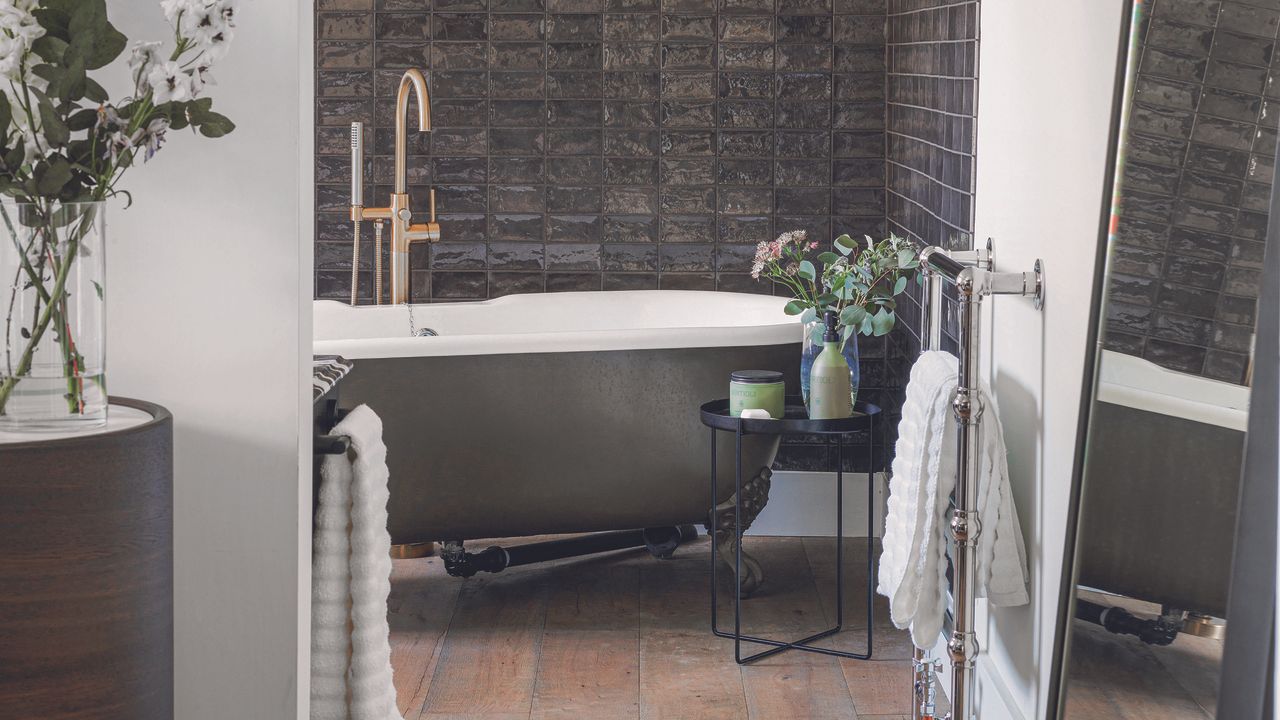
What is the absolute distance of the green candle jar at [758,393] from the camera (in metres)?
3.04

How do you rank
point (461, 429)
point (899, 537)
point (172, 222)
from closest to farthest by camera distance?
point (172, 222)
point (899, 537)
point (461, 429)

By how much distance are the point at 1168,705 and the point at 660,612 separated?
2.05m

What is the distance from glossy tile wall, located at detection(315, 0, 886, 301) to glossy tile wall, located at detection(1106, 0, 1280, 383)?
2.60 m

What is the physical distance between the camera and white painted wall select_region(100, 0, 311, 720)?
153 cm

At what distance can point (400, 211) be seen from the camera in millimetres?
3928

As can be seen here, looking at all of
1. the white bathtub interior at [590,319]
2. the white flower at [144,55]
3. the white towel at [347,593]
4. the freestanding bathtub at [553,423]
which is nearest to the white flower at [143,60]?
the white flower at [144,55]

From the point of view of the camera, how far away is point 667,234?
13.5 feet

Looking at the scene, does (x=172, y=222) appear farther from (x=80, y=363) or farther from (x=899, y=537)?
(x=899, y=537)

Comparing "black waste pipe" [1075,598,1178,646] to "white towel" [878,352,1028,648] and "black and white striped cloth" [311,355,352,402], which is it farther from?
"black and white striped cloth" [311,355,352,402]

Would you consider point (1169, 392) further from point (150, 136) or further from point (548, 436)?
point (548, 436)

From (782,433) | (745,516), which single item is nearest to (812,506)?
(745,516)

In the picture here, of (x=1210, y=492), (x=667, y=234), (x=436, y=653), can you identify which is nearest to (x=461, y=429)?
(x=436, y=653)

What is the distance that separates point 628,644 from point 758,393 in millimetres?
712

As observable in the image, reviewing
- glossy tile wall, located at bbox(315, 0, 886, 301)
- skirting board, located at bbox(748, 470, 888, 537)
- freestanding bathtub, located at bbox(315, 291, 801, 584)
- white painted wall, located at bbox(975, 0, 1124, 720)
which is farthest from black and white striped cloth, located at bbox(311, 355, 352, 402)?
skirting board, located at bbox(748, 470, 888, 537)
